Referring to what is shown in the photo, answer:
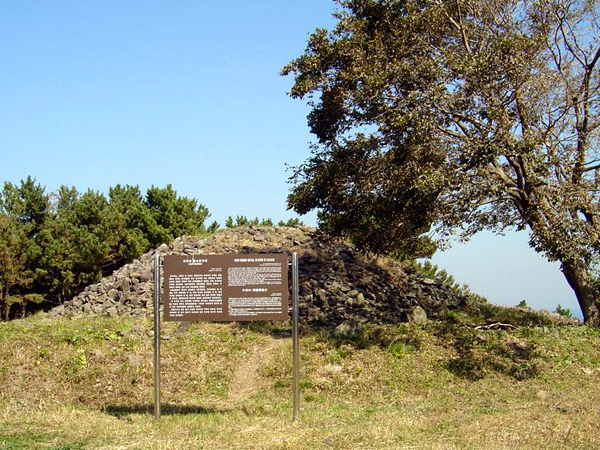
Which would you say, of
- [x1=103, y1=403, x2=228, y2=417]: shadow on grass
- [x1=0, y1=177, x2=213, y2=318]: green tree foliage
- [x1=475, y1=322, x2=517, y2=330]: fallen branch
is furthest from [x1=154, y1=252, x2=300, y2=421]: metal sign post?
[x1=0, y1=177, x2=213, y2=318]: green tree foliage

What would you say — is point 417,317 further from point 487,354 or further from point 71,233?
point 71,233

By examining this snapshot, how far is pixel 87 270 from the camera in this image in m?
32.8

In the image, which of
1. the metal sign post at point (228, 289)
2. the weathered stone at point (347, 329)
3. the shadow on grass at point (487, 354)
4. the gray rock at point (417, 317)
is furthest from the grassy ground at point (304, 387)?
the metal sign post at point (228, 289)

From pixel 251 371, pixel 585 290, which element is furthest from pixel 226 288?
pixel 585 290

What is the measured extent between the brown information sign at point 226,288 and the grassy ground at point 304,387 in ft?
5.59

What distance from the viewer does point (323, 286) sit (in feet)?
70.5

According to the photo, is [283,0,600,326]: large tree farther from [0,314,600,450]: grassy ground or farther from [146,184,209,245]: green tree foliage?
[146,184,209,245]: green tree foliage

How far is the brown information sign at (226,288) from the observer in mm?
10398

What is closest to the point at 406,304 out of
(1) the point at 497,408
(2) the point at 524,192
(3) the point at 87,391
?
(2) the point at 524,192

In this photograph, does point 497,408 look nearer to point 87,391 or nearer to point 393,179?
point 393,179

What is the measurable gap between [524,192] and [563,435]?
8710 millimetres

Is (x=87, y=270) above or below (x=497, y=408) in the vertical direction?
above

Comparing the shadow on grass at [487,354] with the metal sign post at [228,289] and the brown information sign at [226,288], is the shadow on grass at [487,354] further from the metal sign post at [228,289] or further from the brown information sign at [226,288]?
the brown information sign at [226,288]

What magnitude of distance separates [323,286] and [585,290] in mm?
7881
